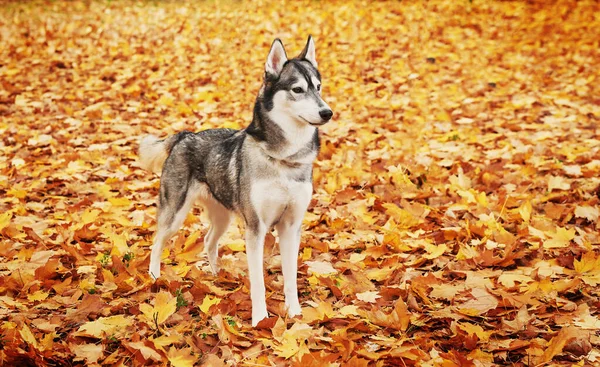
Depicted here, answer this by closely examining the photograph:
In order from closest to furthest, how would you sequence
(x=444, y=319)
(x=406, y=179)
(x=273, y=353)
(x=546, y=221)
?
(x=273, y=353) < (x=444, y=319) < (x=546, y=221) < (x=406, y=179)

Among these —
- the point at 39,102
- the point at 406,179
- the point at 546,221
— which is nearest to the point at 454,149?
the point at 406,179

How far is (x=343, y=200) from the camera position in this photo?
5758 millimetres

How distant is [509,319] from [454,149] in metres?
3.80

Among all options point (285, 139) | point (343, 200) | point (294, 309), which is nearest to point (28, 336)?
point (294, 309)

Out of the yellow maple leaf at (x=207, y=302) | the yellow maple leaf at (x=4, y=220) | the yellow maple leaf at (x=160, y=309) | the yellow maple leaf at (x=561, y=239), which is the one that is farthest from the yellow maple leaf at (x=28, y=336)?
the yellow maple leaf at (x=561, y=239)

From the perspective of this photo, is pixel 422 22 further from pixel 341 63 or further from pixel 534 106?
pixel 534 106

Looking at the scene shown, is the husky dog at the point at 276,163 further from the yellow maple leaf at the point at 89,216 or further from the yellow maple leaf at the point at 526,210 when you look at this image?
the yellow maple leaf at the point at 526,210

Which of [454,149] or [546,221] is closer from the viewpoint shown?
[546,221]

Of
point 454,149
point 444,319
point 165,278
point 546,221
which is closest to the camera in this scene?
point 444,319

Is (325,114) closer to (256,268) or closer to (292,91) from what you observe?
(292,91)

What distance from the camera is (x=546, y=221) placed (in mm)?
4898

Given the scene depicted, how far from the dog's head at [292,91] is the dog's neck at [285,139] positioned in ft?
0.12

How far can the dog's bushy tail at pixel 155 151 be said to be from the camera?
454 centimetres

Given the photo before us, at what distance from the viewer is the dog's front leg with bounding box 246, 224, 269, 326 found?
3.73 metres
